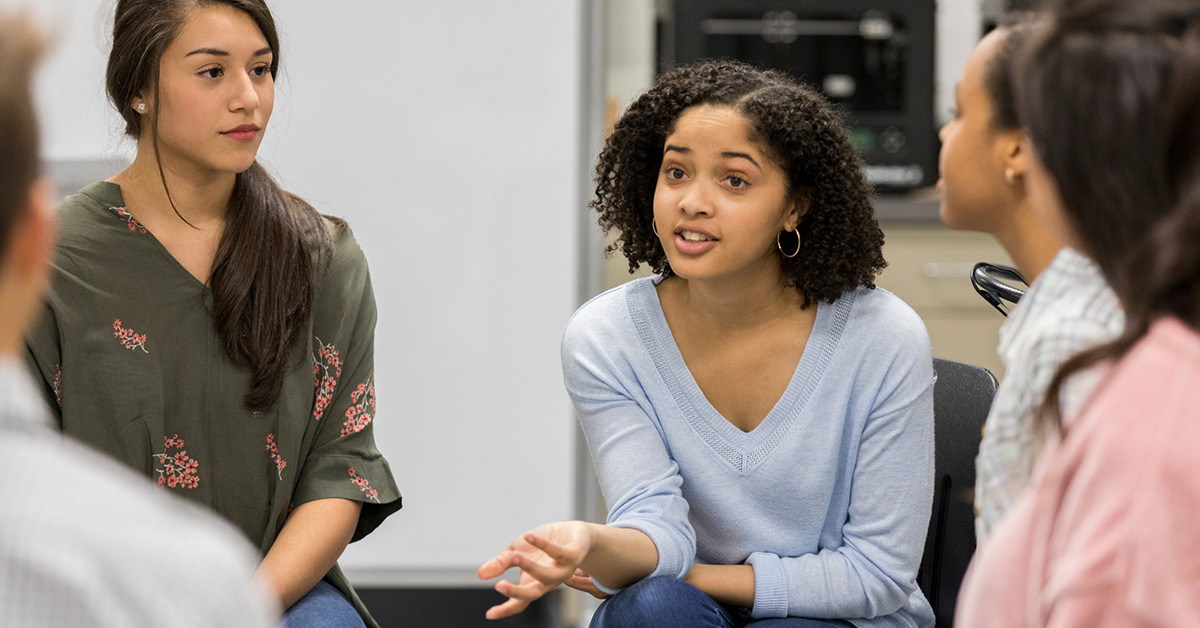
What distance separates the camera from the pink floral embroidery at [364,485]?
1.41m

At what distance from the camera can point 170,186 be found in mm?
1403

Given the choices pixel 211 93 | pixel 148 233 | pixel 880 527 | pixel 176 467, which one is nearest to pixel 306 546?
pixel 176 467

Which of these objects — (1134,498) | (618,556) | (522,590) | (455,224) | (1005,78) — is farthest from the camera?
(455,224)

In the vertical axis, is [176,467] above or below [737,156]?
below

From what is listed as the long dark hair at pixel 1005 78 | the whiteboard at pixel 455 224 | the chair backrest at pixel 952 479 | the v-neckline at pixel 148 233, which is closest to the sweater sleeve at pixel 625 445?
the chair backrest at pixel 952 479

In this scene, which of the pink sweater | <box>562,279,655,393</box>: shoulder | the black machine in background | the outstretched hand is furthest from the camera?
the black machine in background

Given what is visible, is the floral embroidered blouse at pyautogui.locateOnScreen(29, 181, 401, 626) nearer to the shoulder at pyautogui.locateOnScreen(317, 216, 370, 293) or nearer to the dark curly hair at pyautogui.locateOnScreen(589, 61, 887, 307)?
the shoulder at pyautogui.locateOnScreen(317, 216, 370, 293)

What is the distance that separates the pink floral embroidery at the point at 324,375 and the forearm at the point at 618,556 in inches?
16.0

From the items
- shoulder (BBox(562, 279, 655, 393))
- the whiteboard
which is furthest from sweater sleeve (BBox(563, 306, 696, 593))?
the whiteboard

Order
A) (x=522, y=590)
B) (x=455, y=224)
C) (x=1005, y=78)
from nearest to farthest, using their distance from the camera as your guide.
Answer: (x=1005, y=78), (x=522, y=590), (x=455, y=224)

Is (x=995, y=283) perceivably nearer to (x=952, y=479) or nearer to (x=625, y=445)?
(x=952, y=479)

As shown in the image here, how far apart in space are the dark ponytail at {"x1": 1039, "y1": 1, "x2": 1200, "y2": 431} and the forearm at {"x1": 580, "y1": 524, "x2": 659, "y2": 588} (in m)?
0.61

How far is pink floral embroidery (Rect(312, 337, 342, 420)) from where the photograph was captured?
1.43 metres

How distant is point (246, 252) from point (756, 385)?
65cm
